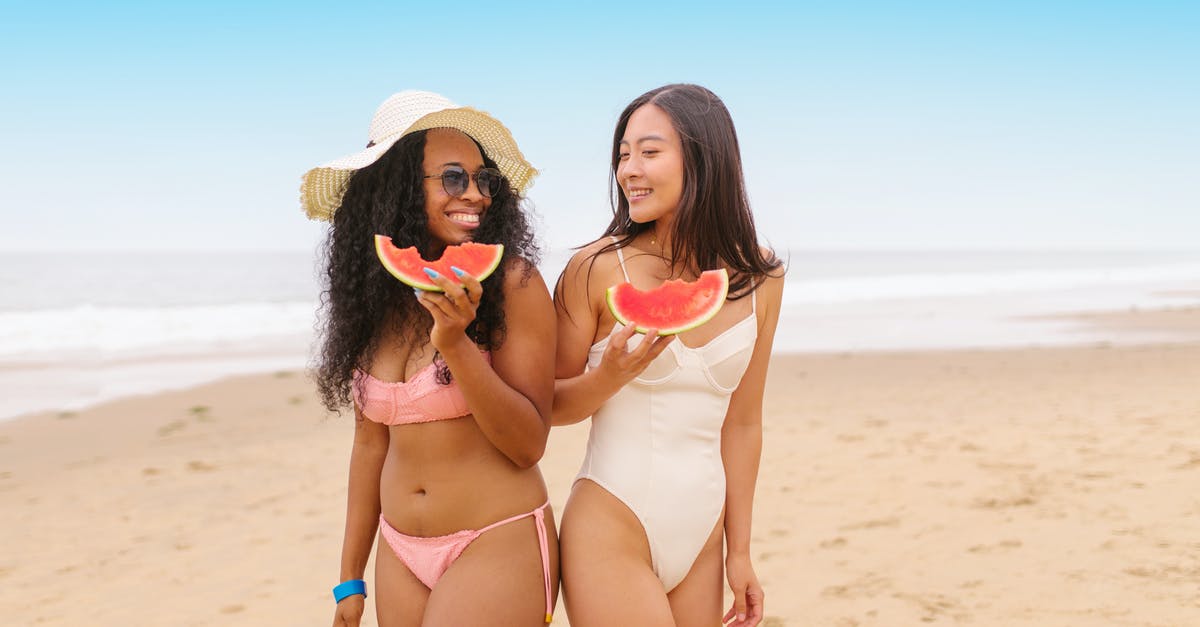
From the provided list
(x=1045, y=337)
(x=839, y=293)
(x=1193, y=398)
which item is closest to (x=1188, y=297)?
(x=839, y=293)

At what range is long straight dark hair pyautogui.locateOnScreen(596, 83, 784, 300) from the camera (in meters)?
2.93

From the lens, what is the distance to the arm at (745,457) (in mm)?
3098

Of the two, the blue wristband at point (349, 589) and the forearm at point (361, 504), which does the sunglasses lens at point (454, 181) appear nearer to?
the forearm at point (361, 504)

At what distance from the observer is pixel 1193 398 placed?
34.6ft

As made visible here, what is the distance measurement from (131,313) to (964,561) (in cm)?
2373

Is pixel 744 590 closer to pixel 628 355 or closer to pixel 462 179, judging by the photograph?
pixel 628 355

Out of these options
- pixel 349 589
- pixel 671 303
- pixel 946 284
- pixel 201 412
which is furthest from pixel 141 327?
pixel 946 284

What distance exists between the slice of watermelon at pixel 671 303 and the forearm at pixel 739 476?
0.57 meters

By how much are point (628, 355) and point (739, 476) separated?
0.78 meters

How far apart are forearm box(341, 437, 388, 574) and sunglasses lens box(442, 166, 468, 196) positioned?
2.87ft

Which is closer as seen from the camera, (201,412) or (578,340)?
(578,340)

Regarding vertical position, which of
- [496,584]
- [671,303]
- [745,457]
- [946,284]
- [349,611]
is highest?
[671,303]

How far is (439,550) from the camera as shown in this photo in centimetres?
274

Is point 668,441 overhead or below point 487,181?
below
